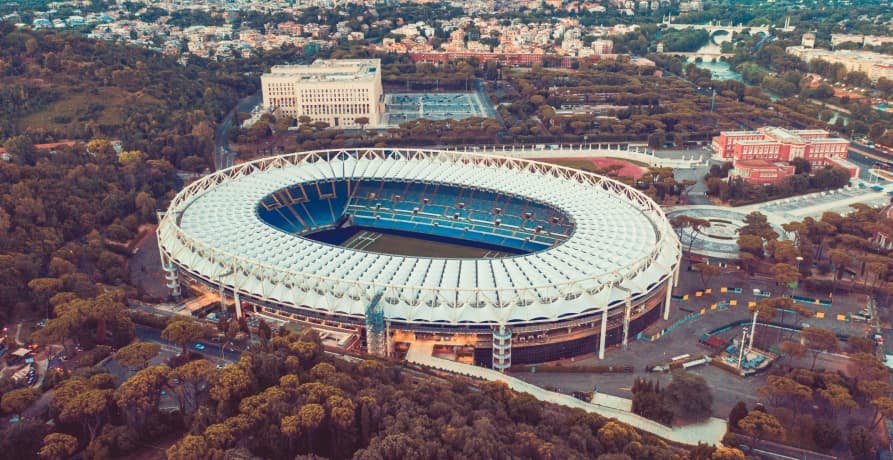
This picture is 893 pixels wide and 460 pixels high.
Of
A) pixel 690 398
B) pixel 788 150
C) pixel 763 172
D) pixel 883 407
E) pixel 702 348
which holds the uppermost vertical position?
pixel 788 150

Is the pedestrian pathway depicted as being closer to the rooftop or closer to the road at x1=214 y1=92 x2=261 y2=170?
the road at x1=214 y1=92 x2=261 y2=170

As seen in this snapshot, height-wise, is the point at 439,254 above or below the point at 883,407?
below

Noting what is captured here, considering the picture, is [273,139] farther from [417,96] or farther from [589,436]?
[589,436]

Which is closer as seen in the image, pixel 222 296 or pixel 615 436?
pixel 615 436

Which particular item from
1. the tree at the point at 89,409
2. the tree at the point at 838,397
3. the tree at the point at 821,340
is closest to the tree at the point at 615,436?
the tree at the point at 838,397

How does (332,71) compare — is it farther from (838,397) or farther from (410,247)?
(838,397)

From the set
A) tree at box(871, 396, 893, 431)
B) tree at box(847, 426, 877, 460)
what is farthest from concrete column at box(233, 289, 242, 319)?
tree at box(871, 396, 893, 431)

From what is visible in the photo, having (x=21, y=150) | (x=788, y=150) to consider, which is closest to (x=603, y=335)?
(x=788, y=150)
